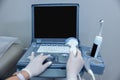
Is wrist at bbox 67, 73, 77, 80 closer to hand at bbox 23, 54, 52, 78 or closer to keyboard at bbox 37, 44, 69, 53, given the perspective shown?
hand at bbox 23, 54, 52, 78

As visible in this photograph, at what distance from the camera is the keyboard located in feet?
3.73

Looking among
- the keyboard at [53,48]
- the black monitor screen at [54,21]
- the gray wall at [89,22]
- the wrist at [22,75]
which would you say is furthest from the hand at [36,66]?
the gray wall at [89,22]

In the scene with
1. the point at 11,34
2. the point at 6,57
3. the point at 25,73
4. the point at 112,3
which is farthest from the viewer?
the point at 11,34

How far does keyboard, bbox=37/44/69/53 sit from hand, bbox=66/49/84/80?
0.14 metres

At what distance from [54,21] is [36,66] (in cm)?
37

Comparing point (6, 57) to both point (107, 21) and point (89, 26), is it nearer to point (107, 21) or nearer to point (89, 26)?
point (89, 26)

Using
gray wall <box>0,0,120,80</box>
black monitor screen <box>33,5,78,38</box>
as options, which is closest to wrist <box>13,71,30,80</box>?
black monitor screen <box>33,5,78,38</box>

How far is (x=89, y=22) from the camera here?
1.44 m

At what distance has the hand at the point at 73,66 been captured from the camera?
946 millimetres

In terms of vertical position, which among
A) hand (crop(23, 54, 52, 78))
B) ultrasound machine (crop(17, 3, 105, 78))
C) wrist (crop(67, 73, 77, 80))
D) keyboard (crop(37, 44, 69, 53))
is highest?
ultrasound machine (crop(17, 3, 105, 78))

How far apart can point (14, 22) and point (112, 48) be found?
28.6 inches

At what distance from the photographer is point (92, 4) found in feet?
4.62

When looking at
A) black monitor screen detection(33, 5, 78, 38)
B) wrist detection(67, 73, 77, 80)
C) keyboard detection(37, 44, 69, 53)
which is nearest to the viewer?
wrist detection(67, 73, 77, 80)

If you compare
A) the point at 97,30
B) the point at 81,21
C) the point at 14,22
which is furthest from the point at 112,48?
the point at 14,22
